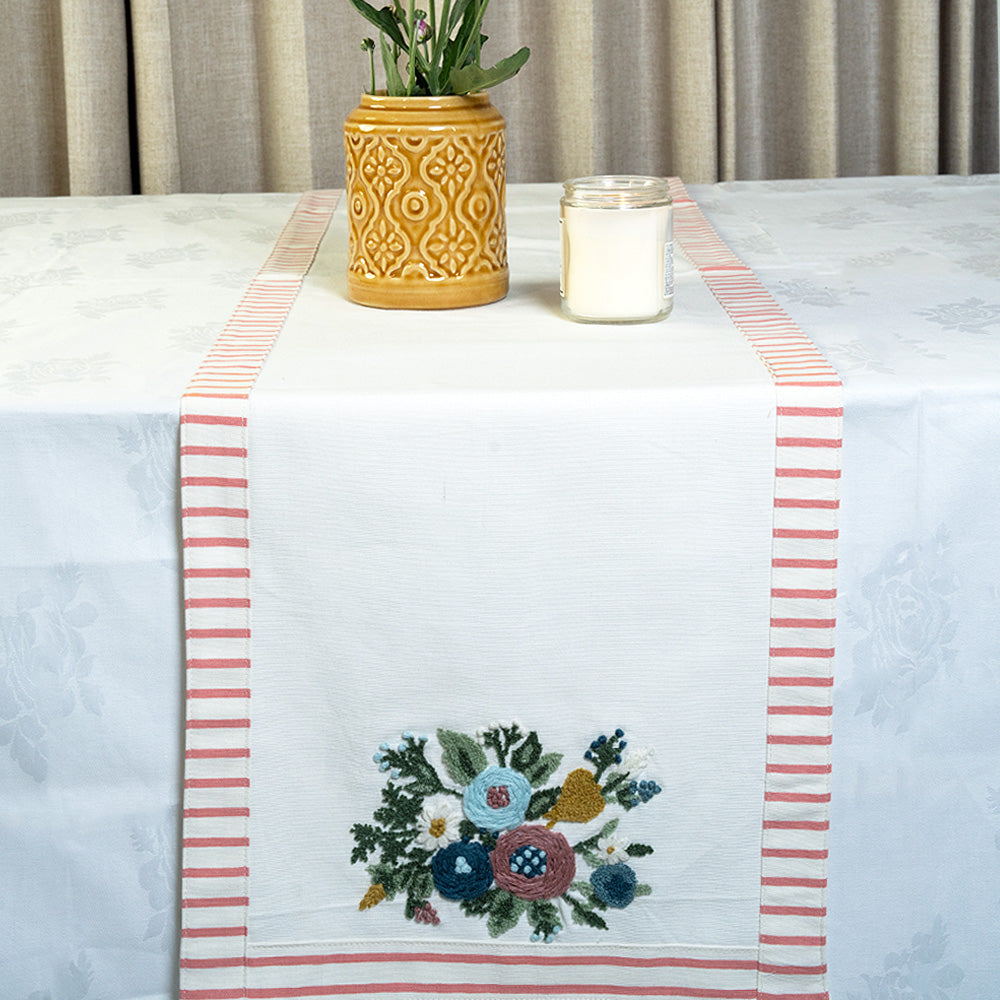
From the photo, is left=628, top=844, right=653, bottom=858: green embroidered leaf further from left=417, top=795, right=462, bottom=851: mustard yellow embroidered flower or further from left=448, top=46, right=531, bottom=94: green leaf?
left=448, top=46, right=531, bottom=94: green leaf

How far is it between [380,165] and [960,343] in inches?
14.9

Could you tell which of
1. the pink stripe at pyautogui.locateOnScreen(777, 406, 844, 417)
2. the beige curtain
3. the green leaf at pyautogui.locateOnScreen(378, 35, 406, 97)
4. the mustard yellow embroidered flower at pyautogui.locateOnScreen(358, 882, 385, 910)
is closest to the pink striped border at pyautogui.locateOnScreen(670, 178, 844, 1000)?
the pink stripe at pyautogui.locateOnScreen(777, 406, 844, 417)

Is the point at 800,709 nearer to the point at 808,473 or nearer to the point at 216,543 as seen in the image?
the point at 808,473

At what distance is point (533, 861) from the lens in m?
0.69

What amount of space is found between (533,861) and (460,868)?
0.04 metres

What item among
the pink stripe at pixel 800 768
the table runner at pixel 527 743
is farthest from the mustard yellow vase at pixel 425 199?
the pink stripe at pixel 800 768

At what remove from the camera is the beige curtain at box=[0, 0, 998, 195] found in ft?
5.38

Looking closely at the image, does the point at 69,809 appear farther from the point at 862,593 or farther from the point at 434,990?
the point at 862,593

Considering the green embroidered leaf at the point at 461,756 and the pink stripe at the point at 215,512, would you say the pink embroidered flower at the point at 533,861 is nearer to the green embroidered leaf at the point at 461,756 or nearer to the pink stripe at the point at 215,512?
the green embroidered leaf at the point at 461,756

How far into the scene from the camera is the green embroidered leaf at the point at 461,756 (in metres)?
0.68

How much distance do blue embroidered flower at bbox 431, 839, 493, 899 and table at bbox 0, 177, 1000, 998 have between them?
0.04 m

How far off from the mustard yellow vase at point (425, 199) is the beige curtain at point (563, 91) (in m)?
0.89

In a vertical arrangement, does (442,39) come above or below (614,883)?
above

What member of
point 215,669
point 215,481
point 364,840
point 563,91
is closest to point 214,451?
point 215,481
